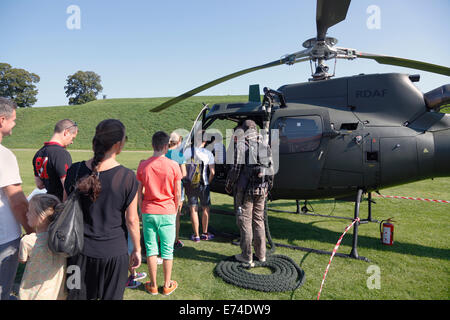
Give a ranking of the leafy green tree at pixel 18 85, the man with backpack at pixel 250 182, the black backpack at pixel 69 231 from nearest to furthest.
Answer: the black backpack at pixel 69 231 < the man with backpack at pixel 250 182 < the leafy green tree at pixel 18 85

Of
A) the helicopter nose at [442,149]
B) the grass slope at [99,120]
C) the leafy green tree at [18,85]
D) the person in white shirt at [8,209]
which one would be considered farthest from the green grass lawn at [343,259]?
the leafy green tree at [18,85]

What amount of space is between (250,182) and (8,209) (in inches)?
111

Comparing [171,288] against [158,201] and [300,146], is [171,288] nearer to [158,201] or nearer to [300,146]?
[158,201]

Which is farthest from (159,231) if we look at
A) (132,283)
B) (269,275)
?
(269,275)

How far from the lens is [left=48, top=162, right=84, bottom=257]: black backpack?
6.09ft

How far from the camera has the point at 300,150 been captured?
4.88 metres

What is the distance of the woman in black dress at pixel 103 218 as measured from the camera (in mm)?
2057

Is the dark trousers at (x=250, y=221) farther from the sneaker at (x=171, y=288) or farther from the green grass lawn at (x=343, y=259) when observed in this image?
the sneaker at (x=171, y=288)

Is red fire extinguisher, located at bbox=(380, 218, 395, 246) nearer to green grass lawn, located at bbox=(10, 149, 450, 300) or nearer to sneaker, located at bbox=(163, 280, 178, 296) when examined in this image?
green grass lawn, located at bbox=(10, 149, 450, 300)

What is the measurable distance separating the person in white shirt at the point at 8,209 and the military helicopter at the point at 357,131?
3539 mm

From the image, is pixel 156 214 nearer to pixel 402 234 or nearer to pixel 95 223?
pixel 95 223

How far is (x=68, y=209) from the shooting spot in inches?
75.5

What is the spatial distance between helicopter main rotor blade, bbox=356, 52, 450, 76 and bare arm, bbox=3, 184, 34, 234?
5.47 metres

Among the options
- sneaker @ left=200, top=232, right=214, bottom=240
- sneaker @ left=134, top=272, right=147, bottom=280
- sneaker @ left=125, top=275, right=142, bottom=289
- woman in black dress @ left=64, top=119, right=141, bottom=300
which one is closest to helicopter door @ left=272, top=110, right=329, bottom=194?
sneaker @ left=200, top=232, right=214, bottom=240
